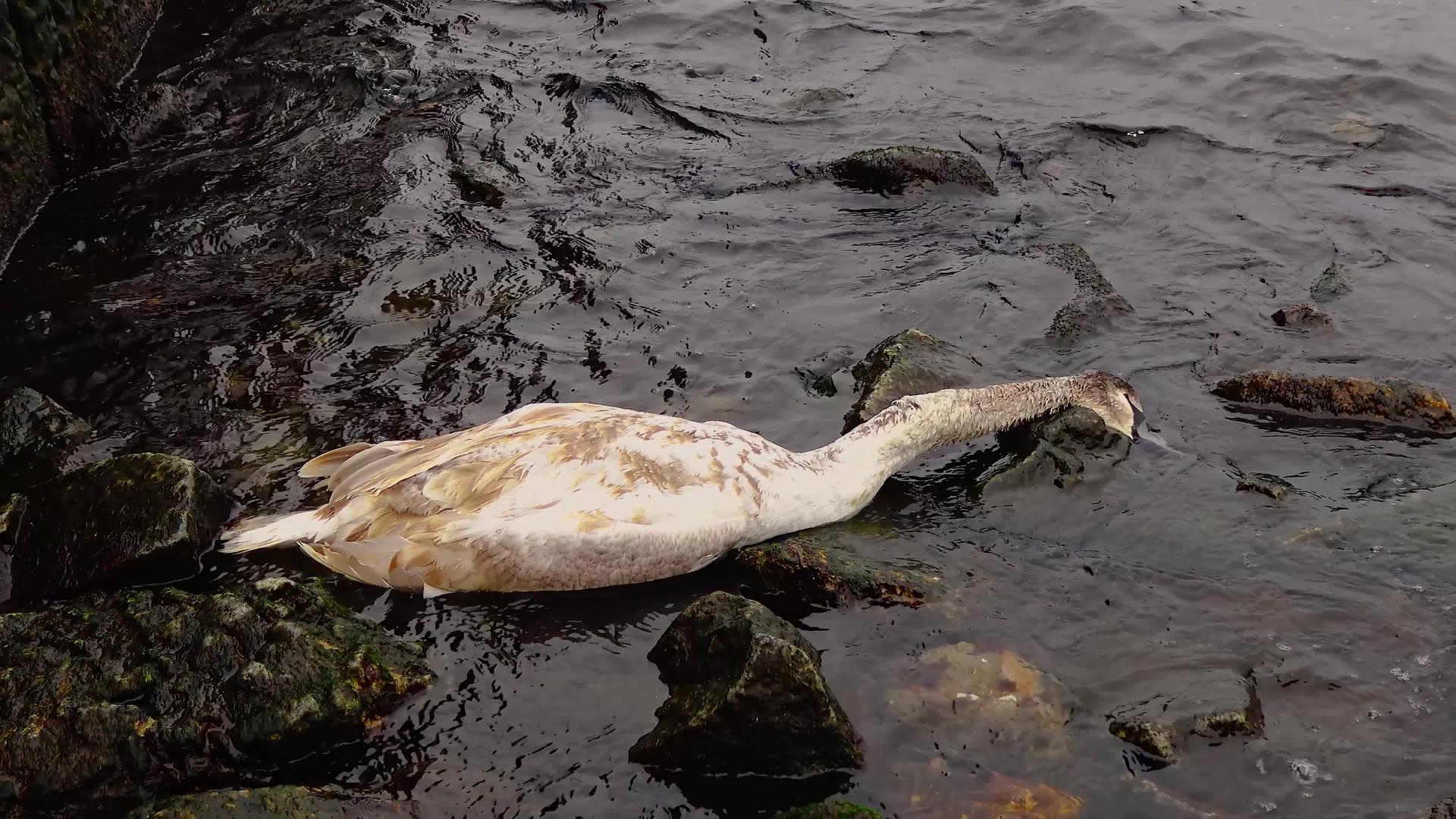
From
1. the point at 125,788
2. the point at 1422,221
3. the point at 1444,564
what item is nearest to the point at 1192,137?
the point at 1422,221

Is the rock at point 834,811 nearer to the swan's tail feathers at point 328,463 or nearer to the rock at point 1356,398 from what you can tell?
the swan's tail feathers at point 328,463

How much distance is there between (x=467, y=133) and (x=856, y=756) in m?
7.77

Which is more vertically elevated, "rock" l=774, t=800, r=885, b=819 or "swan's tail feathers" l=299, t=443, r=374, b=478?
"swan's tail feathers" l=299, t=443, r=374, b=478

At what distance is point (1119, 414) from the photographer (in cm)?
709

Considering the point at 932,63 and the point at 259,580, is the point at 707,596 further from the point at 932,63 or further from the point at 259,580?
the point at 932,63

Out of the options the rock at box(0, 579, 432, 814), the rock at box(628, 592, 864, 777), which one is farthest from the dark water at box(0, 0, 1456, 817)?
the rock at box(0, 579, 432, 814)

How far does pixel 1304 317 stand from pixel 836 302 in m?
3.47

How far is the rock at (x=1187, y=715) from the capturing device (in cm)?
488

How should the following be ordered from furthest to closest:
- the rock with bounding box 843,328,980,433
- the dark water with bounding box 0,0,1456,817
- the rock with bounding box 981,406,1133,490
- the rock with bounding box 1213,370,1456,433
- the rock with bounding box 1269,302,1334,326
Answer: the rock with bounding box 1269,302,1334,326 < the rock with bounding box 843,328,980,433 < the rock with bounding box 1213,370,1456,433 < the rock with bounding box 981,406,1133,490 < the dark water with bounding box 0,0,1456,817

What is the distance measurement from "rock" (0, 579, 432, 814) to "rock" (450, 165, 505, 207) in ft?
16.8

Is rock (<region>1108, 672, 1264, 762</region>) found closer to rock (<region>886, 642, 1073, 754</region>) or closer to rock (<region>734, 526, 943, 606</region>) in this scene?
rock (<region>886, 642, 1073, 754</region>)

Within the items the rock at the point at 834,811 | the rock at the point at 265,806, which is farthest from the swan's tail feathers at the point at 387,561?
the rock at the point at 834,811

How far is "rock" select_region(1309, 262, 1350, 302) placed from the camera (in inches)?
335

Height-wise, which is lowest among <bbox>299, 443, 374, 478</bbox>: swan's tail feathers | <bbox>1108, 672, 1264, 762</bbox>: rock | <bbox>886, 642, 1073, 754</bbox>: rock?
<bbox>886, 642, 1073, 754</bbox>: rock
